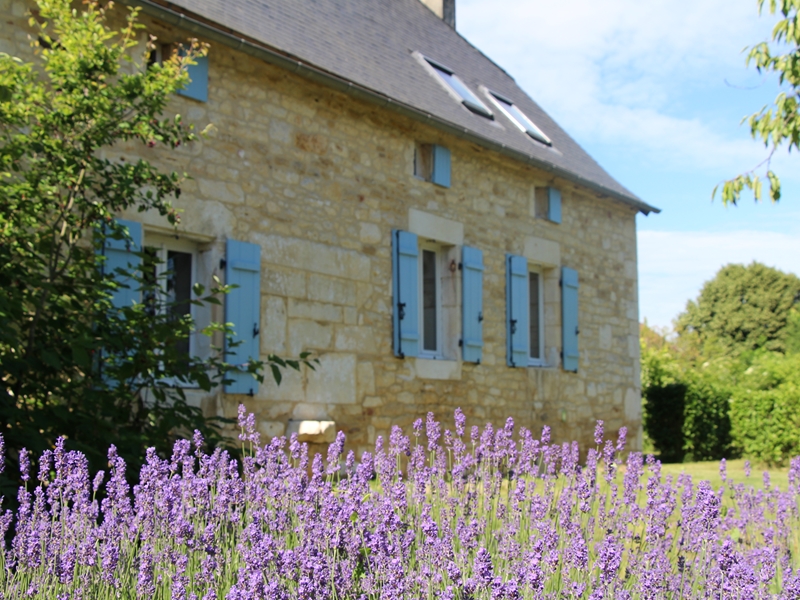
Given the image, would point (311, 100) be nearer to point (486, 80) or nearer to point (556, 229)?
point (556, 229)

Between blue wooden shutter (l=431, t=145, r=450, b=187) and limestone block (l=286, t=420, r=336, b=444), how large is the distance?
115 inches

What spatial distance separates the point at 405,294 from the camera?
848 cm

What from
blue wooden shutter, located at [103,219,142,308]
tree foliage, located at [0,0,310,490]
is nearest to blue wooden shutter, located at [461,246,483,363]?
blue wooden shutter, located at [103,219,142,308]

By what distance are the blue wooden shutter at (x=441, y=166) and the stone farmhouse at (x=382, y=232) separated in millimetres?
24

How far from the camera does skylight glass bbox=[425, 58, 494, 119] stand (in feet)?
34.1

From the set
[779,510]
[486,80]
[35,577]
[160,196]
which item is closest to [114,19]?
[160,196]

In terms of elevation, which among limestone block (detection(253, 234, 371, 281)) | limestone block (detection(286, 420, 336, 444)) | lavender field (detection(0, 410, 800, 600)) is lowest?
lavender field (detection(0, 410, 800, 600))

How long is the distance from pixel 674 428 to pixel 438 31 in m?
6.82

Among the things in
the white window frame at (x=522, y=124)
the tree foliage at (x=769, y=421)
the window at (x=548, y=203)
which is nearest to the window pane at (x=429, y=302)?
the window at (x=548, y=203)

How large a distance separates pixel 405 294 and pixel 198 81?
279 cm

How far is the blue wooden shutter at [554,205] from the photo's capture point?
34.9 feet

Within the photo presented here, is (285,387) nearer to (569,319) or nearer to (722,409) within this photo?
(569,319)

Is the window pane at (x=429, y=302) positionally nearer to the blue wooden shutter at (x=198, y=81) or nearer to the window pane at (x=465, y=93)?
the window pane at (x=465, y=93)

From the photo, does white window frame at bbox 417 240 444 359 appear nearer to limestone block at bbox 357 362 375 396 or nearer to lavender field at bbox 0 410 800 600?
limestone block at bbox 357 362 375 396
